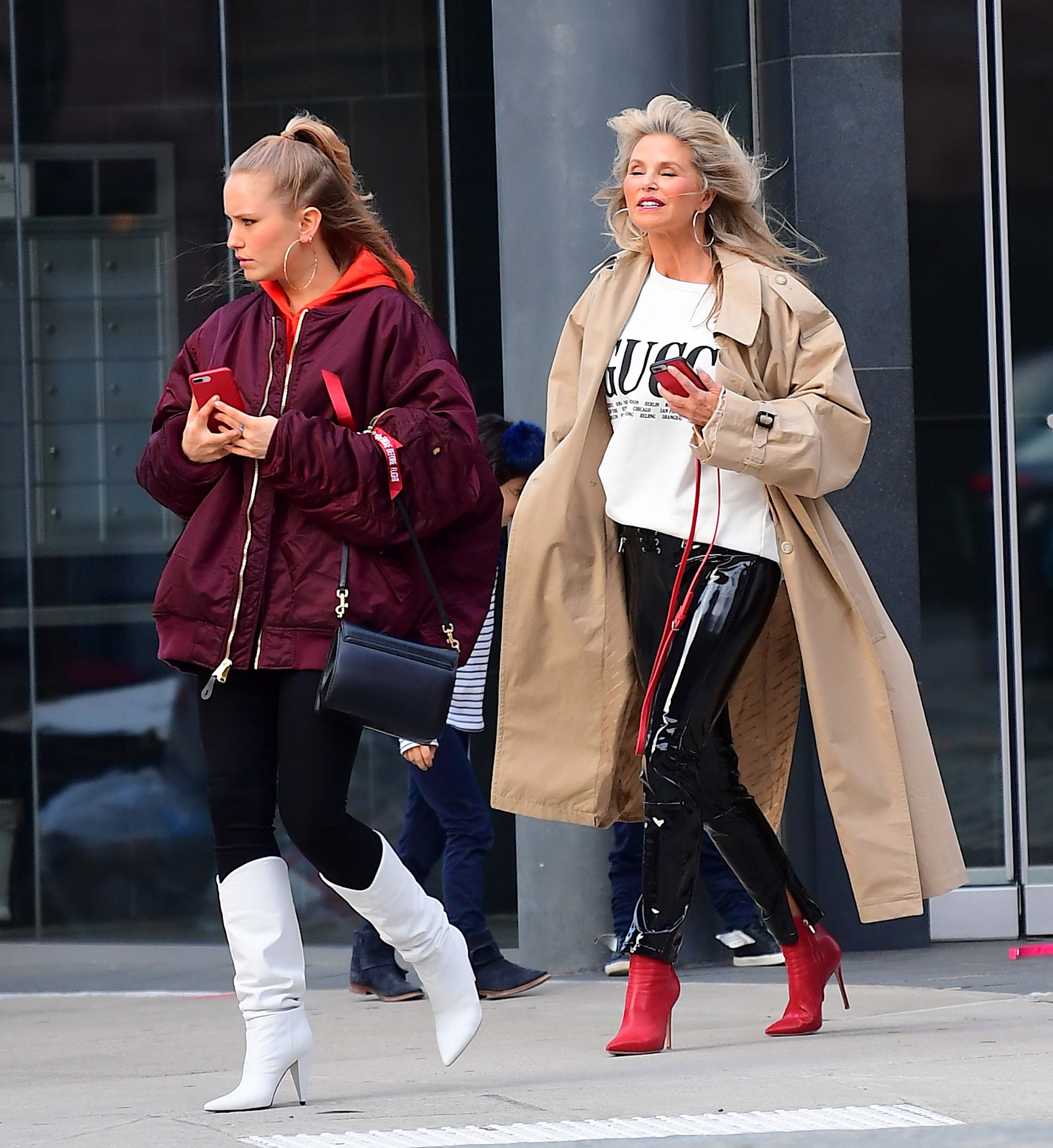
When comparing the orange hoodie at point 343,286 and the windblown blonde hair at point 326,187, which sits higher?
the windblown blonde hair at point 326,187

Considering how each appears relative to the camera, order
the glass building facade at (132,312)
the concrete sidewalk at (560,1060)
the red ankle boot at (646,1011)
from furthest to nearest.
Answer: the glass building facade at (132,312) < the red ankle boot at (646,1011) < the concrete sidewalk at (560,1060)

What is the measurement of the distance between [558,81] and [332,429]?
96.1 inches

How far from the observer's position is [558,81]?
19.1ft

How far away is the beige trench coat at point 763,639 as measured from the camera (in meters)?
4.36

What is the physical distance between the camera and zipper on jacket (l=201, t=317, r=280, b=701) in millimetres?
3756

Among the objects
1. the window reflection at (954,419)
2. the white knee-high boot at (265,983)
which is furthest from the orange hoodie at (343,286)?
the window reflection at (954,419)

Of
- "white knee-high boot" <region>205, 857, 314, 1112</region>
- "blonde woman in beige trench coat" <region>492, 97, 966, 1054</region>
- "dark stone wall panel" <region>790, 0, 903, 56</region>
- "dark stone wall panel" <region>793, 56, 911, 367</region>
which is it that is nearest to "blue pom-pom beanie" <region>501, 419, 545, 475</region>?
"blonde woman in beige trench coat" <region>492, 97, 966, 1054</region>

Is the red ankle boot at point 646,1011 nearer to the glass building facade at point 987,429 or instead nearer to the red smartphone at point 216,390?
the red smartphone at point 216,390

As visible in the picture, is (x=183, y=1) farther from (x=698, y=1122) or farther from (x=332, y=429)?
(x=698, y=1122)

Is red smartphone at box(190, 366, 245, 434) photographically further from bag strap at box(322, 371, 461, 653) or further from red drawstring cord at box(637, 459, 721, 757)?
red drawstring cord at box(637, 459, 721, 757)

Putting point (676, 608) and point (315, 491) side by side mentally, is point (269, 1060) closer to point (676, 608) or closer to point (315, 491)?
point (315, 491)

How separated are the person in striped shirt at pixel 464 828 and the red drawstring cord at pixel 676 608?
45.4 inches

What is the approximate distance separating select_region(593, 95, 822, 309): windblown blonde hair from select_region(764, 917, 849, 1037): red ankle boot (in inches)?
55.6

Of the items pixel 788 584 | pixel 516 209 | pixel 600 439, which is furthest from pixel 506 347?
pixel 788 584
